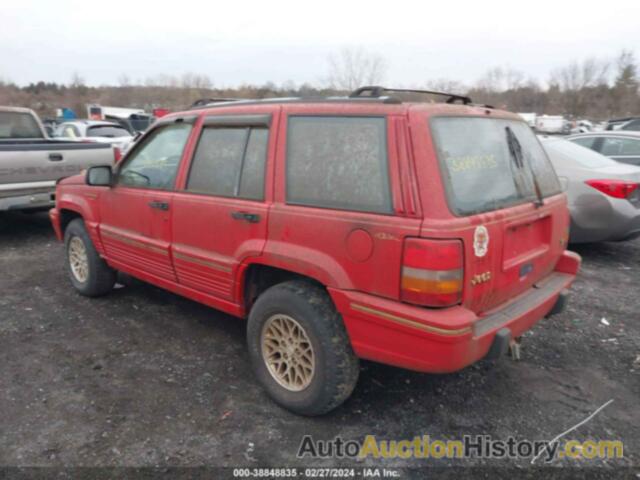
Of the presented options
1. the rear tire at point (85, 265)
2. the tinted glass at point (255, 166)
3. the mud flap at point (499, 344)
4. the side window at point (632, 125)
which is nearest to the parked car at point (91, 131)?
the rear tire at point (85, 265)

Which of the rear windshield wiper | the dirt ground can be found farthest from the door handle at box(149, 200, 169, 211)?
the rear windshield wiper

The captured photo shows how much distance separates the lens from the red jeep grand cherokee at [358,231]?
94.4 inches

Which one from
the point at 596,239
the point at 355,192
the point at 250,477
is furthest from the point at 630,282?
the point at 250,477

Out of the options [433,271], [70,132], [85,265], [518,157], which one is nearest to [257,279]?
[433,271]

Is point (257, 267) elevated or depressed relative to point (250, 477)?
elevated

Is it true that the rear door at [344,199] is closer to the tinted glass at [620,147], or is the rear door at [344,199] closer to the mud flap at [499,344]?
the mud flap at [499,344]

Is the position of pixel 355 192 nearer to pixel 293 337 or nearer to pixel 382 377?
pixel 293 337

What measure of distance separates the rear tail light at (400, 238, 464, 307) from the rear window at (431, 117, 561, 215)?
23 centimetres

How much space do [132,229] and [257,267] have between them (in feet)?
4.75

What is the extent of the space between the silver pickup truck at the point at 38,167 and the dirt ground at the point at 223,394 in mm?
2284

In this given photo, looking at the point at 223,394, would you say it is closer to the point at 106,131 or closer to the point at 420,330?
the point at 420,330

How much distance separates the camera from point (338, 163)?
271cm

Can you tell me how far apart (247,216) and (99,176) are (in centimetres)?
184

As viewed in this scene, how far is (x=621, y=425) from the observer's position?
2908 mm
